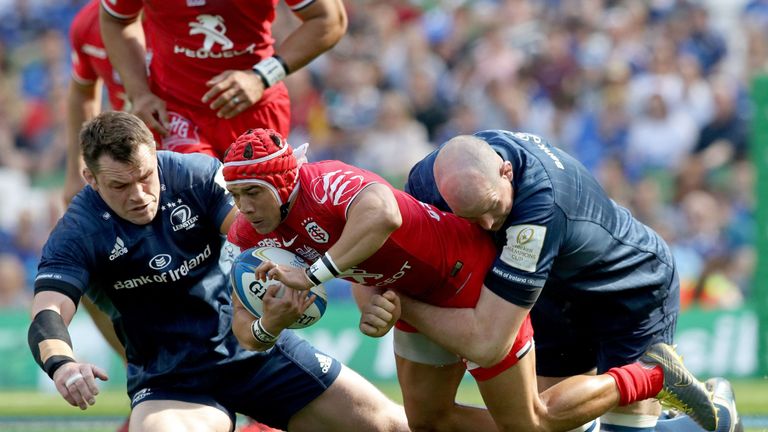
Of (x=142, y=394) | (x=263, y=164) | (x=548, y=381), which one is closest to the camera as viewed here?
(x=263, y=164)

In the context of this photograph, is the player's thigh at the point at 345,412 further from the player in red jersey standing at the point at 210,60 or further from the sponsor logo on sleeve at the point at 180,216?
the player in red jersey standing at the point at 210,60

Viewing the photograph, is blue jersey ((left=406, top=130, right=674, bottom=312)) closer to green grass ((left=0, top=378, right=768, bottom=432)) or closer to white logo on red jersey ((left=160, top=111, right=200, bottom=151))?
white logo on red jersey ((left=160, top=111, right=200, bottom=151))

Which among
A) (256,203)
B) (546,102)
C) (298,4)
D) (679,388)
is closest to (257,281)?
(256,203)

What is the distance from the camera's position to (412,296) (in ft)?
19.6

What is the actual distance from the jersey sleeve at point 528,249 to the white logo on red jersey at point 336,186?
0.82 m

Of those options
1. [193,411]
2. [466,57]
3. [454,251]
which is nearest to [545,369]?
[454,251]

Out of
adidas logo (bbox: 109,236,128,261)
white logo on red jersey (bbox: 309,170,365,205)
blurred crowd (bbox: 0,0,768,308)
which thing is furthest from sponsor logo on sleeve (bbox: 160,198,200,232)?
blurred crowd (bbox: 0,0,768,308)

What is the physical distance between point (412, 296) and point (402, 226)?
482 millimetres

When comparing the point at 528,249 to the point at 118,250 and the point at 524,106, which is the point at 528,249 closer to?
the point at 118,250

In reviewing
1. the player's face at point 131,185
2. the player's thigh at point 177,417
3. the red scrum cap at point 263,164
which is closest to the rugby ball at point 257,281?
the red scrum cap at point 263,164

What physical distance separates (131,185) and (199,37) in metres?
1.62

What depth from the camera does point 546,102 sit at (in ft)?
47.6

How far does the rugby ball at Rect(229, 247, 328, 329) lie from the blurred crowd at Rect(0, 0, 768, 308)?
6751mm

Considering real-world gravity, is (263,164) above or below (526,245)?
above
